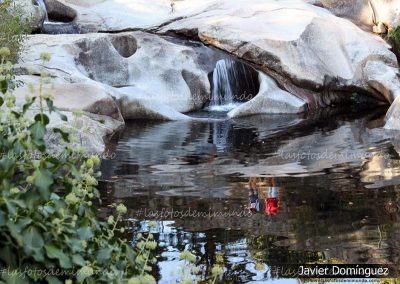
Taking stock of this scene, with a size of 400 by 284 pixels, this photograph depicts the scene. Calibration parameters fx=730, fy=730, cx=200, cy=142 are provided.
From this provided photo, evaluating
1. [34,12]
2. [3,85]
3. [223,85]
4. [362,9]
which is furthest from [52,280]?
[362,9]

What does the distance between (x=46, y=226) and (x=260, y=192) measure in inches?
277

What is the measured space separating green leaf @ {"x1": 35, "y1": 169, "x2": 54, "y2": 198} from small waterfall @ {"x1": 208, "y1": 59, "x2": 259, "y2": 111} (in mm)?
16710

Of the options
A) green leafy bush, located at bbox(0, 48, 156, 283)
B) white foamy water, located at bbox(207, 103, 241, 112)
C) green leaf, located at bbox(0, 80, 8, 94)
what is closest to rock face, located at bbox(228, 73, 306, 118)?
white foamy water, located at bbox(207, 103, 241, 112)

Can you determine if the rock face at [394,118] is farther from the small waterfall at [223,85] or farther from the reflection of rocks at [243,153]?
the small waterfall at [223,85]

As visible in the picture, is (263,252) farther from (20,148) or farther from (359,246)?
(20,148)

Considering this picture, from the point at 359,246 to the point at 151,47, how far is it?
41.8ft

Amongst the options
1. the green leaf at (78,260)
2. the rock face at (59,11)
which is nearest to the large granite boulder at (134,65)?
Result: the rock face at (59,11)

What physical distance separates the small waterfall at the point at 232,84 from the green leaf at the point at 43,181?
16710mm

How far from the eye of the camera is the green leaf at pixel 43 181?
10.2 ft

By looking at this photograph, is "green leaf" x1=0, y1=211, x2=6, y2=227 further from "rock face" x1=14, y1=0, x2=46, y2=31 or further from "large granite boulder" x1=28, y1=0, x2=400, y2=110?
"rock face" x1=14, y1=0, x2=46, y2=31

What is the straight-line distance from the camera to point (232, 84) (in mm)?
20344

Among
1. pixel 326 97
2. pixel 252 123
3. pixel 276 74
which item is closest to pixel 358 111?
pixel 326 97

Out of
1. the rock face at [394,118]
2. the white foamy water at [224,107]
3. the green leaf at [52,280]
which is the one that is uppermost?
the green leaf at [52,280]

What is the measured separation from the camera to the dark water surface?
24.4 feet
